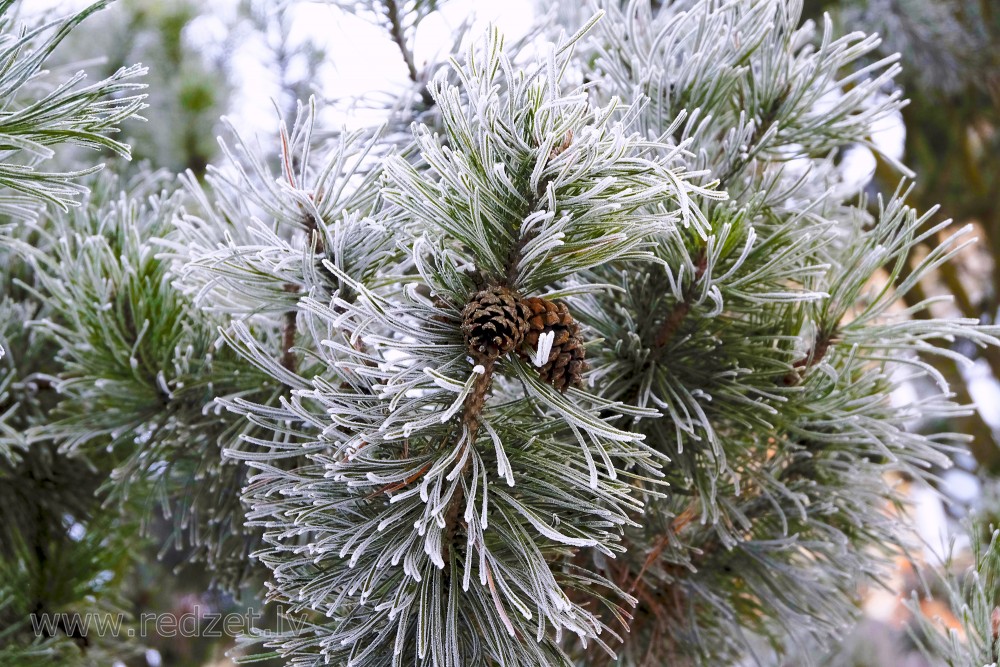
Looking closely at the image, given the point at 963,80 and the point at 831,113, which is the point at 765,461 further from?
the point at 963,80

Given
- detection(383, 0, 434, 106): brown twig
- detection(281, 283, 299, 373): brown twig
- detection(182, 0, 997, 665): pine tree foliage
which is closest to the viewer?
detection(182, 0, 997, 665): pine tree foliage

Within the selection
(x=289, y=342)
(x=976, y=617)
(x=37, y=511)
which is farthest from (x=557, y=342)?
(x=37, y=511)

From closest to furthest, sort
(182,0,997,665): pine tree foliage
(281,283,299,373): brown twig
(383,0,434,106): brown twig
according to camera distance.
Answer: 1. (182,0,997,665): pine tree foliage
2. (281,283,299,373): brown twig
3. (383,0,434,106): brown twig

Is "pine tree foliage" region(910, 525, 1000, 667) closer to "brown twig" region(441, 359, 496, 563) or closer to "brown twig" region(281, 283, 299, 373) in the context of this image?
"brown twig" region(441, 359, 496, 563)

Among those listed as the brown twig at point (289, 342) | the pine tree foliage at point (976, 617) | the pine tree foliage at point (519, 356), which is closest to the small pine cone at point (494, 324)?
the pine tree foliage at point (519, 356)

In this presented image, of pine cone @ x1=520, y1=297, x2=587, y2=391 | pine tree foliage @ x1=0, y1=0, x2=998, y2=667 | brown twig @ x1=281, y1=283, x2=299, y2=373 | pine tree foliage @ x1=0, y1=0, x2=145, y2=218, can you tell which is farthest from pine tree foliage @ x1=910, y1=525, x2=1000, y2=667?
pine tree foliage @ x1=0, y1=0, x2=145, y2=218

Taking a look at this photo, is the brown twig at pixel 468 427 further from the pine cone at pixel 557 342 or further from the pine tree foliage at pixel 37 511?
the pine tree foliage at pixel 37 511

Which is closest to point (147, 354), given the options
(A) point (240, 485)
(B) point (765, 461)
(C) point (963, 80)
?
(A) point (240, 485)
